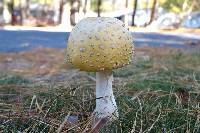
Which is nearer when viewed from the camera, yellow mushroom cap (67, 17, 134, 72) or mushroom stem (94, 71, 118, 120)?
yellow mushroom cap (67, 17, 134, 72)

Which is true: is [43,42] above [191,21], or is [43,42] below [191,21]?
above

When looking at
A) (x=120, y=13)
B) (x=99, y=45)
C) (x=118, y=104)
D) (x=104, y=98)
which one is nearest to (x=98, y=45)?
(x=99, y=45)

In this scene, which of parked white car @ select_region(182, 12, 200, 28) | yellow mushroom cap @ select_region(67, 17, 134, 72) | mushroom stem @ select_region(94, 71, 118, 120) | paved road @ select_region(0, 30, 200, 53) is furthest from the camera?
parked white car @ select_region(182, 12, 200, 28)

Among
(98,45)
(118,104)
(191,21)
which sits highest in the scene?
(98,45)

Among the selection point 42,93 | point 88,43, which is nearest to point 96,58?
point 88,43

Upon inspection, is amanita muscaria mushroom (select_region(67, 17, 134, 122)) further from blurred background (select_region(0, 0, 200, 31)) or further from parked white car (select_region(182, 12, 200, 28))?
parked white car (select_region(182, 12, 200, 28))

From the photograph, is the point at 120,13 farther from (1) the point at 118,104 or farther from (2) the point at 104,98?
(2) the point at 104,98

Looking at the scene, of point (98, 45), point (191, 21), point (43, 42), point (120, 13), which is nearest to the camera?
point (98, 45)

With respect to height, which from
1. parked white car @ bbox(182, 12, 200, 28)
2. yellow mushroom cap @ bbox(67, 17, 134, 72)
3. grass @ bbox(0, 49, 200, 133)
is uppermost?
yellow mushroom cap @ bbox(67, 17, 134, 72)

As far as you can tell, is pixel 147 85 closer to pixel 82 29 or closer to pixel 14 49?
pixel 82 29

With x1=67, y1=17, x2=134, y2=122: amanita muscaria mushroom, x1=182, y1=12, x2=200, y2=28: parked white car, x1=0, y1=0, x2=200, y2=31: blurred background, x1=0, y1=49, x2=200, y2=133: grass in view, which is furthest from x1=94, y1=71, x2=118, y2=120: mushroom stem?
x1=182, y1=12, x2=200, y2=28: parked white car
